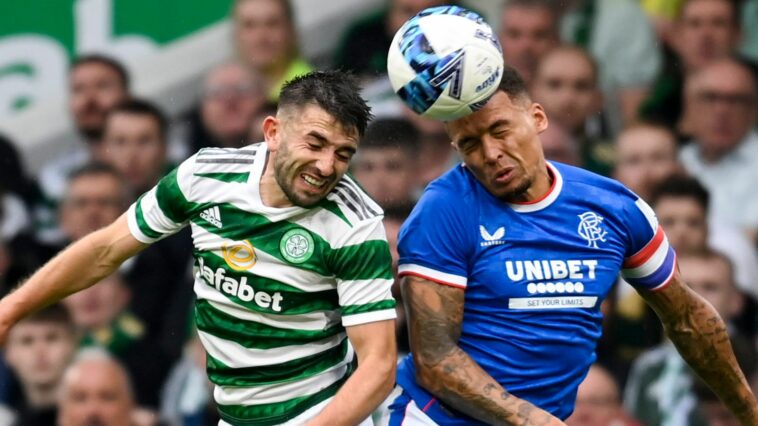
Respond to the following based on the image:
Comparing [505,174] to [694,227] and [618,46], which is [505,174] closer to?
[694,227]

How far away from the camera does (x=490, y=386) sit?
17.8ft

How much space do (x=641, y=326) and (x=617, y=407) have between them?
551mm

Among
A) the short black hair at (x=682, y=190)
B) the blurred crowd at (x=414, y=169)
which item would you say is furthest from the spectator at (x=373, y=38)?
the short black hair at (x=682, y=190)

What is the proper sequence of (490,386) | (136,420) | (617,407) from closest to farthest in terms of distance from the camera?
(490,386), (617,407), (136,420)

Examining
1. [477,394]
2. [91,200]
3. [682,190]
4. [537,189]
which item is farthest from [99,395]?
[537,189]

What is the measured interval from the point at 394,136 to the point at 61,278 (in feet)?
13.1

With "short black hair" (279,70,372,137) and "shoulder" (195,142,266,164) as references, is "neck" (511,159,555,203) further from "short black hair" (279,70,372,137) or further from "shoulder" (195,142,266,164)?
"shoulder" (195,142,266,164)

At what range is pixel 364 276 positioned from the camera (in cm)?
537

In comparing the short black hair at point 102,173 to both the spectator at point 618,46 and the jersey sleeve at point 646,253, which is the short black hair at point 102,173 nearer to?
the spectator at point 618,46

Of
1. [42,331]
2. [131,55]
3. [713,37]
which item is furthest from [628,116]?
[42,331]

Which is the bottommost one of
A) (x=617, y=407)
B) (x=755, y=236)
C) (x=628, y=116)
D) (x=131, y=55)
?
(x=617, y=407)

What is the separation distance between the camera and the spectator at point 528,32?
9617 millimetres

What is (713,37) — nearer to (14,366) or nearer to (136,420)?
(136,420)

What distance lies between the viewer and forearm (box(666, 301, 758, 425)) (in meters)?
6.00
